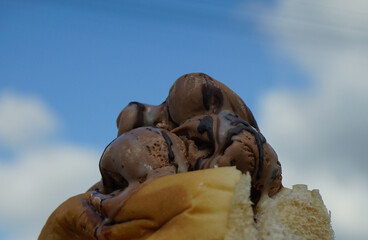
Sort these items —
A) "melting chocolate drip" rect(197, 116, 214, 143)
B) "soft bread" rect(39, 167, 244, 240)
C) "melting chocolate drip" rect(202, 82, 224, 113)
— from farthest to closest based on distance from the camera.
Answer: "melting chocolate drip" rect(202, 82, 224, 113) < "melting chocolate drip" rect(197, 116, 214, 143) < "soft bread" rect(39, 167, 244, 240)

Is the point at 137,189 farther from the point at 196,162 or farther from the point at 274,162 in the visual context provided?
the point at 274,162

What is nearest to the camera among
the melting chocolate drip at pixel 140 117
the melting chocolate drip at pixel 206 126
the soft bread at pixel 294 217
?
the soft bread at pixel 294 217

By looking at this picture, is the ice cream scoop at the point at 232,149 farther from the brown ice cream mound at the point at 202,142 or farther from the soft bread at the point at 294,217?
the soft bread at the point at 294,217

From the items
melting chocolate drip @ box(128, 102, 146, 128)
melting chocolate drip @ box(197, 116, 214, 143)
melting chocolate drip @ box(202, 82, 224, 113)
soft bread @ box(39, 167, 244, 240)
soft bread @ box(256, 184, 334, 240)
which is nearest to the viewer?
soft bread @ box(39, 167, 244, 240)

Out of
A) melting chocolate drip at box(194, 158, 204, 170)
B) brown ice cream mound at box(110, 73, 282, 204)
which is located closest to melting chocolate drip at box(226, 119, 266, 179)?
brown ice cream mound at box(110, 73, 282, 204)

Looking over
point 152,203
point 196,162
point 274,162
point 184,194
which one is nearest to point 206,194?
point 184,194

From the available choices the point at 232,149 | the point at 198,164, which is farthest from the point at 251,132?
the point at 198,164

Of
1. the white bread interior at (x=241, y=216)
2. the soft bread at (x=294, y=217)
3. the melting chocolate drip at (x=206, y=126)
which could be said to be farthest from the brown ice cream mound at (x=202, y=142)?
the white bread interior at (x=241, y=216)

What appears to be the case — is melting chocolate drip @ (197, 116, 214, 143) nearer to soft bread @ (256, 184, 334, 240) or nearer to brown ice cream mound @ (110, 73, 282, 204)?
brown ice cream mound @ (110, 73, 282, 204)
